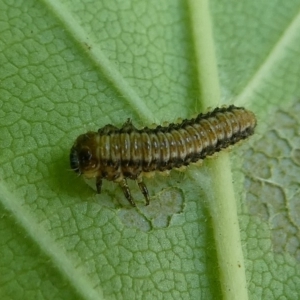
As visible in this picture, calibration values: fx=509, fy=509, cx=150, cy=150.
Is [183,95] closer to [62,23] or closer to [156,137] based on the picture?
[156,137]

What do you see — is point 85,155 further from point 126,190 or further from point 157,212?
point 157,212

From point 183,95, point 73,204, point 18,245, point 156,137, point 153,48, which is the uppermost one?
point 153,48

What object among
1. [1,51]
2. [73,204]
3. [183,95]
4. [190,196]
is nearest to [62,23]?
[1,51]

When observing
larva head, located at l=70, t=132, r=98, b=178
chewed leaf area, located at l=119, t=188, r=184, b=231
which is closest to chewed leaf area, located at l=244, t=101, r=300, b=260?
chewed leaf area, located at l=119, t=188, r=184, b=231

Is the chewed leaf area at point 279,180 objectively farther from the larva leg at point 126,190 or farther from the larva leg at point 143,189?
the larva leg at point 126,190

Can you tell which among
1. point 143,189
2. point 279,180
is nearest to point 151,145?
point 143,189

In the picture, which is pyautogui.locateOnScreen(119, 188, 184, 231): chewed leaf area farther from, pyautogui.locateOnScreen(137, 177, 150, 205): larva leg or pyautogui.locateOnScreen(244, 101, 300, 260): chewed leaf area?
pyautogui.locateOnScreen(244, 101, 300, 260): chewed leaf area
